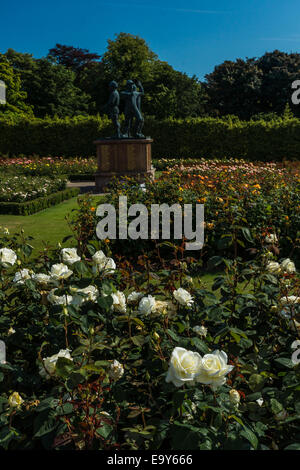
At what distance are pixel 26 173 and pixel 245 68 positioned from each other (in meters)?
26.4

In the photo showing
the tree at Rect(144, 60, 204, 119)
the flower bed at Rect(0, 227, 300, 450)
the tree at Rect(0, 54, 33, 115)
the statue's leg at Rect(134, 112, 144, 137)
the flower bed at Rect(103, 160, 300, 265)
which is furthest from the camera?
the tree at Rect(144, 60, 204, 119)

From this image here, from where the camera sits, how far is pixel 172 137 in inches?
925

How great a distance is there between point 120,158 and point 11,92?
20.7m

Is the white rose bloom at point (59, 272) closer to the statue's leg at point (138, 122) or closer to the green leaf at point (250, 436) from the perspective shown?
the green leaf at point (250, 436)

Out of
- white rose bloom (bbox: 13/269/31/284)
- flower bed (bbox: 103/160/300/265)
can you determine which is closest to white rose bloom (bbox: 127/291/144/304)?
white rose bloom (bbox: 13/269/31/284)

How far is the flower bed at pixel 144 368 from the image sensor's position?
1390mm

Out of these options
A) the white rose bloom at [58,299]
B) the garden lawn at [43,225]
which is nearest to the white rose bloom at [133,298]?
the white rose bloom at [58,299]

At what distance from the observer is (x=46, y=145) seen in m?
24.1

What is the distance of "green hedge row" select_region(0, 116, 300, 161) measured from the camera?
22.1 meters

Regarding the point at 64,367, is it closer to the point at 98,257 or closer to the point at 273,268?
the point at 98,257

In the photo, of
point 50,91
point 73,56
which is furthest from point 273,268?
point 73,56

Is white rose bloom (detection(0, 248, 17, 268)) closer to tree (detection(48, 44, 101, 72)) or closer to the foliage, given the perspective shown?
the foliage
